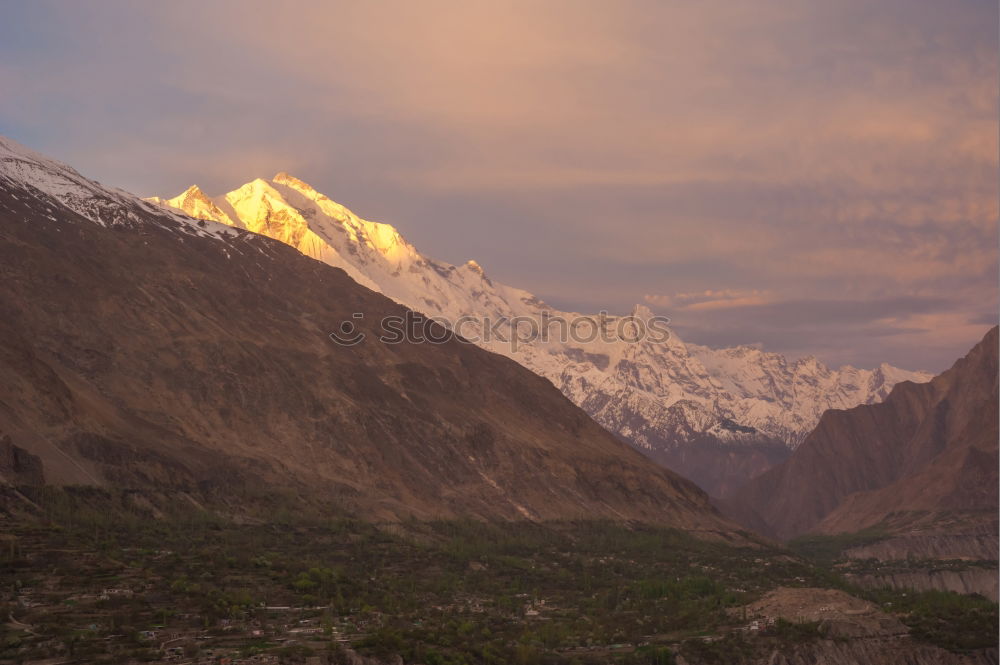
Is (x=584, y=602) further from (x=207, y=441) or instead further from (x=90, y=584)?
(x=207, y=441)

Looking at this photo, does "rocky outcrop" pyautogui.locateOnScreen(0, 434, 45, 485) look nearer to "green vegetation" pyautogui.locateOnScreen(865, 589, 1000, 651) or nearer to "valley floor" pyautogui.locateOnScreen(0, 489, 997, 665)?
"valley floor" pyautogui.locateOnScreen(0, 489, 997, 665)

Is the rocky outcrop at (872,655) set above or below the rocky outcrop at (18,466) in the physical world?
below

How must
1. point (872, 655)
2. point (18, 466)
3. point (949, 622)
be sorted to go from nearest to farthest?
point (872, 655) < point (949, 622) < point (18, 466)

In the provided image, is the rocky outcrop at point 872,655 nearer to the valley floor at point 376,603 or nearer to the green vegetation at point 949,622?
the valley floor at point 376,603

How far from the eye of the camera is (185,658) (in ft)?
253

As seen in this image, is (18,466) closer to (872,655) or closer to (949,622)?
(872,655)

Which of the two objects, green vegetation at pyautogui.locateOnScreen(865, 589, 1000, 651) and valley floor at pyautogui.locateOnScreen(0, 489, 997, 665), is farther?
green vegetation at pyautogui.locateOnScreen(865, 589, 1000, 651)

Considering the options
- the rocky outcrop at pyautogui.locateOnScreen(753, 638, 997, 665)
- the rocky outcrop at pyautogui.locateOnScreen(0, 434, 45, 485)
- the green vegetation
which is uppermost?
the rocky outcrop at pyautogui.locateOnScreen(0, 434, 45, 485)

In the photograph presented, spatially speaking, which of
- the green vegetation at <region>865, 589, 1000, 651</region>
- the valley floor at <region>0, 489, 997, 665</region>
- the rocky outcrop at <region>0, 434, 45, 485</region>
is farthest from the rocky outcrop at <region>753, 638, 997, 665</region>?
the rocky outcrop at <region>0, 434, 45, 485</region>

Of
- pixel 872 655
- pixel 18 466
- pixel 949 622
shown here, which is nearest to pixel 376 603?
pixel 872 655

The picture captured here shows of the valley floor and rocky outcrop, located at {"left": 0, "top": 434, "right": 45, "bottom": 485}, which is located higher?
rocky outcrop, located at {"left": 0, "top": 434, "right": 45, "bottom": 485}

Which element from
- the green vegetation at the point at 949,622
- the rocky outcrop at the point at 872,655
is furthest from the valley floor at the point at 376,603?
the green vegetation at the point at 949,622

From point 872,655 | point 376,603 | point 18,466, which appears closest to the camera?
point 872,655

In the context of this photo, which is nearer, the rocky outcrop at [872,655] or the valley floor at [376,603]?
the valley floor at [376,603]
